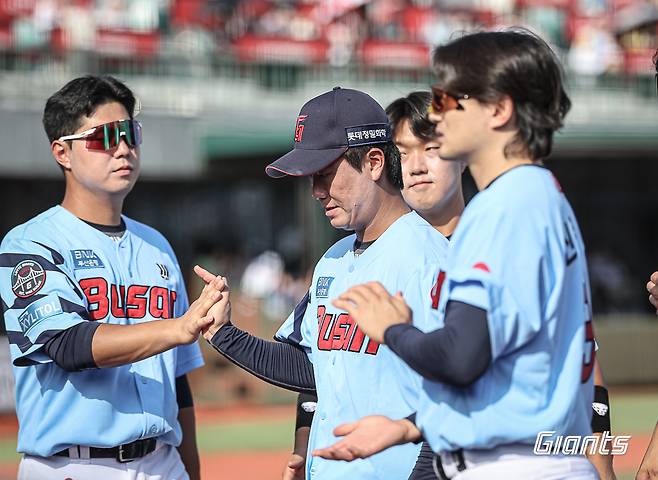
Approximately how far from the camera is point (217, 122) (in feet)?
50.4

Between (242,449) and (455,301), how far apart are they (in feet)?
28.6

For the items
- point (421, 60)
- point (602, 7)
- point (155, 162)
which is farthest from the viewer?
point (602, 7)

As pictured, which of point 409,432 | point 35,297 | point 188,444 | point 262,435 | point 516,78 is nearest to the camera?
point 516,78

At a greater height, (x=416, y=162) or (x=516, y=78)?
(x=516, y=78)

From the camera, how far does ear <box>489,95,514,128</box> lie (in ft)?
8.03

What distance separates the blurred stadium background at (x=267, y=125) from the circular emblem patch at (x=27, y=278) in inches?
273

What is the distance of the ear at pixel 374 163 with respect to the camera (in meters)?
3.37

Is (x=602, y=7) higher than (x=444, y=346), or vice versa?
(x=602, y=7)

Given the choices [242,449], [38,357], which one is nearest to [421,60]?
[242,449]

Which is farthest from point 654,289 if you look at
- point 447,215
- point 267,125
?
point 267,125

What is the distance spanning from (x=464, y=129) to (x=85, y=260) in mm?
1717

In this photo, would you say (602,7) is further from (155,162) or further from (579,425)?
(579,425)

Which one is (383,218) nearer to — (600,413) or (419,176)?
(419,176)

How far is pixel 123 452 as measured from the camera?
3.60 meters
